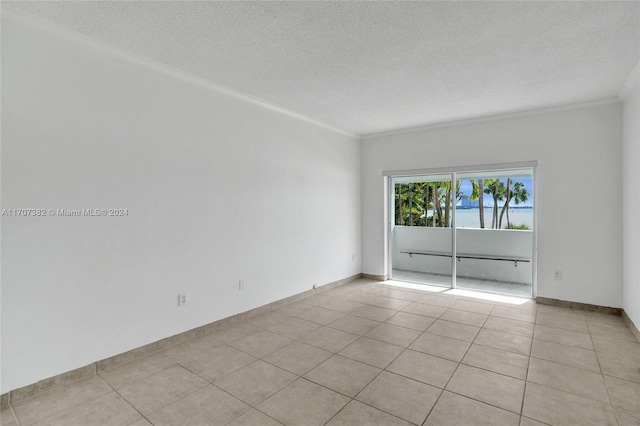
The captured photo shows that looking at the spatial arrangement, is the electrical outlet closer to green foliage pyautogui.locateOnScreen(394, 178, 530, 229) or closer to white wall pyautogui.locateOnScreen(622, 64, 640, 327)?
green foliage pyautogui.locateOnScreen(394, 178, 530, 229)

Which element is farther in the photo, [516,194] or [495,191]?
[495,191]

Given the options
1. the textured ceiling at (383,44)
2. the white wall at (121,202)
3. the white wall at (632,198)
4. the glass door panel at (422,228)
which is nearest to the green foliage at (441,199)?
the glass door panel at (422,228)

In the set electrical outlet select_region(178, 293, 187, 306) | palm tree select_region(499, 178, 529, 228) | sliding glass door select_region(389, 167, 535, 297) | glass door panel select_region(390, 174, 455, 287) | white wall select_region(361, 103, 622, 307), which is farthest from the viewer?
glass door panel select_region(390, 174, 455, 287)

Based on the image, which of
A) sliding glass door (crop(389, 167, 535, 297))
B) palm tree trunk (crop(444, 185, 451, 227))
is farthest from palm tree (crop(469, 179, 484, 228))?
Result: palm tree trunk (crop(444, 185, 451, 227))

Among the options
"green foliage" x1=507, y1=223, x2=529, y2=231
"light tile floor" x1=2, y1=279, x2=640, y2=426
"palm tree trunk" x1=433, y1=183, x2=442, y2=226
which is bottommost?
"light tile floor" x1=2, y1=279, x2=640, y2=426

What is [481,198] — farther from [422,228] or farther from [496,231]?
[422,228]

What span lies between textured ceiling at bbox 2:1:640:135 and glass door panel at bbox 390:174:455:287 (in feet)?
6.91

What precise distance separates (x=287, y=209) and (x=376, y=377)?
2639 millimetres

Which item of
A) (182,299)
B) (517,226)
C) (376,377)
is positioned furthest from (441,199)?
(182,299)

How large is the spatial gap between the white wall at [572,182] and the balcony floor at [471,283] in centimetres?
63

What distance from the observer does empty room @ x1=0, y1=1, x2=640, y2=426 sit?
2.28 metres

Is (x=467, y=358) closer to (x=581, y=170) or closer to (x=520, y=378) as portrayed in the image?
(x=520, y=378)

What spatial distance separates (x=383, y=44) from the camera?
8.84 feet

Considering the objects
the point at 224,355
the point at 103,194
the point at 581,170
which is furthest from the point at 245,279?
the point at 581,170
